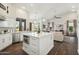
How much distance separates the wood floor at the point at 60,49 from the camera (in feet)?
6.98

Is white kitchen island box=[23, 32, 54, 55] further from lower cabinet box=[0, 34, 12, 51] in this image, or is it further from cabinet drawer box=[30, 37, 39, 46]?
lower cabinet box=[0, 34, 12, 51]

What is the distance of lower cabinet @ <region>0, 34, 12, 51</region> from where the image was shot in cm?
219

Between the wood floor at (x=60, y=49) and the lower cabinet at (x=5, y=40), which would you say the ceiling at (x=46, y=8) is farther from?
the lower cabinet at (x=5, y=40)

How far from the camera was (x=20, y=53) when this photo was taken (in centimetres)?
217

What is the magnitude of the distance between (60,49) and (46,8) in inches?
39.3

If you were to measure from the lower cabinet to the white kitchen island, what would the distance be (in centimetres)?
37

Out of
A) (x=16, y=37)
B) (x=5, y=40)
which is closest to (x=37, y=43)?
(x=16, y=37)

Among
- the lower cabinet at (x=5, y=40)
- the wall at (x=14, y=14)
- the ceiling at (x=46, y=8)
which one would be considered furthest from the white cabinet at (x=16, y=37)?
the ceiling at (x=46, y=8)

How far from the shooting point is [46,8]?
85.0 inches

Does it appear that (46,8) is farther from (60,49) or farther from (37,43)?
(60,49)

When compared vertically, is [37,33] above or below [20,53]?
above

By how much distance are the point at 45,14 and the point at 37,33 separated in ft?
1.57

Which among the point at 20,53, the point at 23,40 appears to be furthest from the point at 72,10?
the point at 20,53
